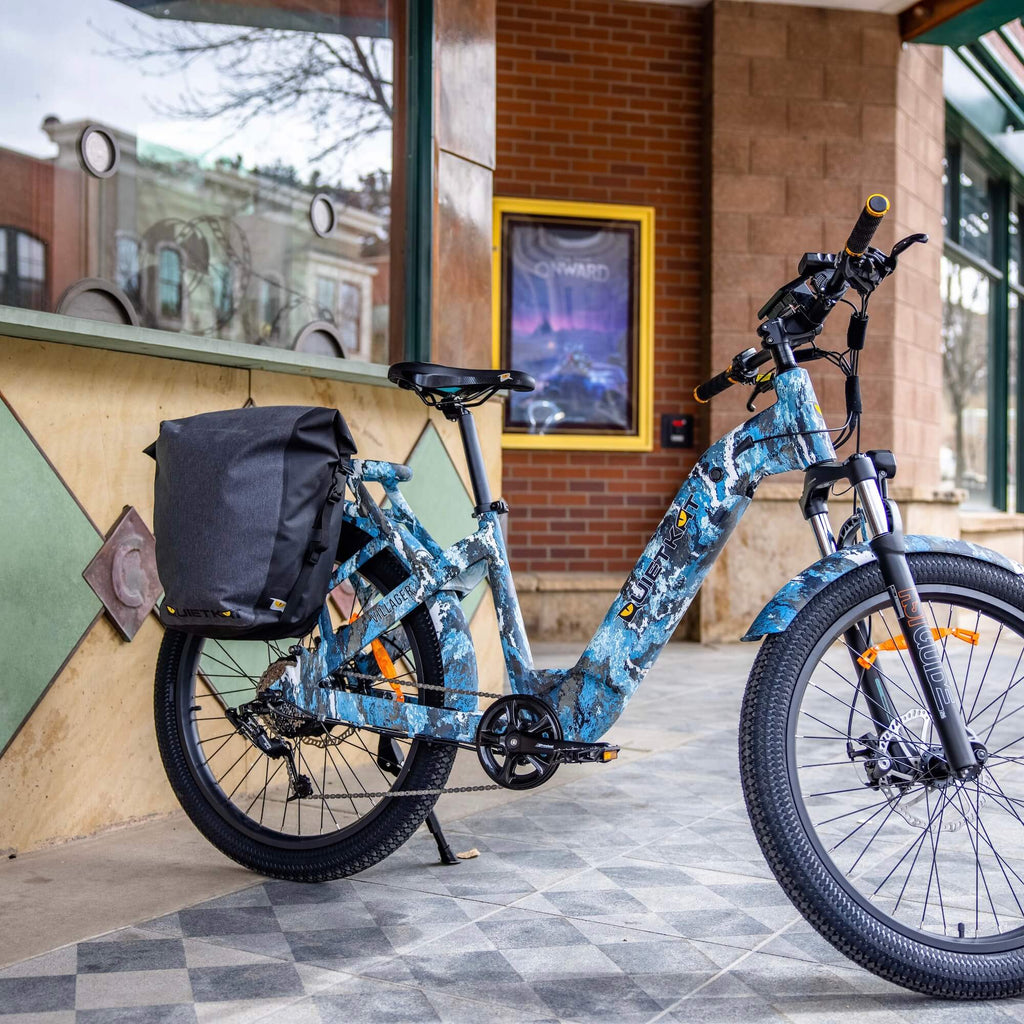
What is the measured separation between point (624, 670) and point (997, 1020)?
0.85m

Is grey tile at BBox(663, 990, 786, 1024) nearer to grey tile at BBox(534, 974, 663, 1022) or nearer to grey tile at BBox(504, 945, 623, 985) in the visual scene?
grey tile at BBox(534, 974, 663, 1022)

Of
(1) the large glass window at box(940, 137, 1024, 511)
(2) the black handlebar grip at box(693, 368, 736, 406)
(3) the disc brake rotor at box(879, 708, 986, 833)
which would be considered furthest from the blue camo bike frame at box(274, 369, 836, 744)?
(1) the large glass window at box(940, 137, 1024, 511)

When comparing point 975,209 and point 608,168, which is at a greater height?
point 975,209

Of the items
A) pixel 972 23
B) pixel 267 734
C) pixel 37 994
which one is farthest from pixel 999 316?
pixel 37 994

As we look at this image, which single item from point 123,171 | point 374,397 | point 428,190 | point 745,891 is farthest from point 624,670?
point 123,171

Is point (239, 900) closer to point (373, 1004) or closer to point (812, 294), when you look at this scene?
point (373, 1004)

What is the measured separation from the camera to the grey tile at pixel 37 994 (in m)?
1.82

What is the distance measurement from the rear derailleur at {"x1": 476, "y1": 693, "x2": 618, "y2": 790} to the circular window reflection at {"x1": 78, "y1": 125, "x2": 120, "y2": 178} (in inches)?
212

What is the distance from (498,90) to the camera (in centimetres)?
654

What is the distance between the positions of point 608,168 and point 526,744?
16.8 feet

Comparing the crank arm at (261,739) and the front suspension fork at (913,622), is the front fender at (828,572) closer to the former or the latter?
the front suspension fork at (913,622)

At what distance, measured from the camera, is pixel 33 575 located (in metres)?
2.63

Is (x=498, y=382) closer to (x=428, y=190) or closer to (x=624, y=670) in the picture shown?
(x=624, y=670)

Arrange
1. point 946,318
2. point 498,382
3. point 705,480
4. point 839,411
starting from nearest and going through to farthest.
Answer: point 705,480 < point 498,382 < point 839,411 < point 946,318
